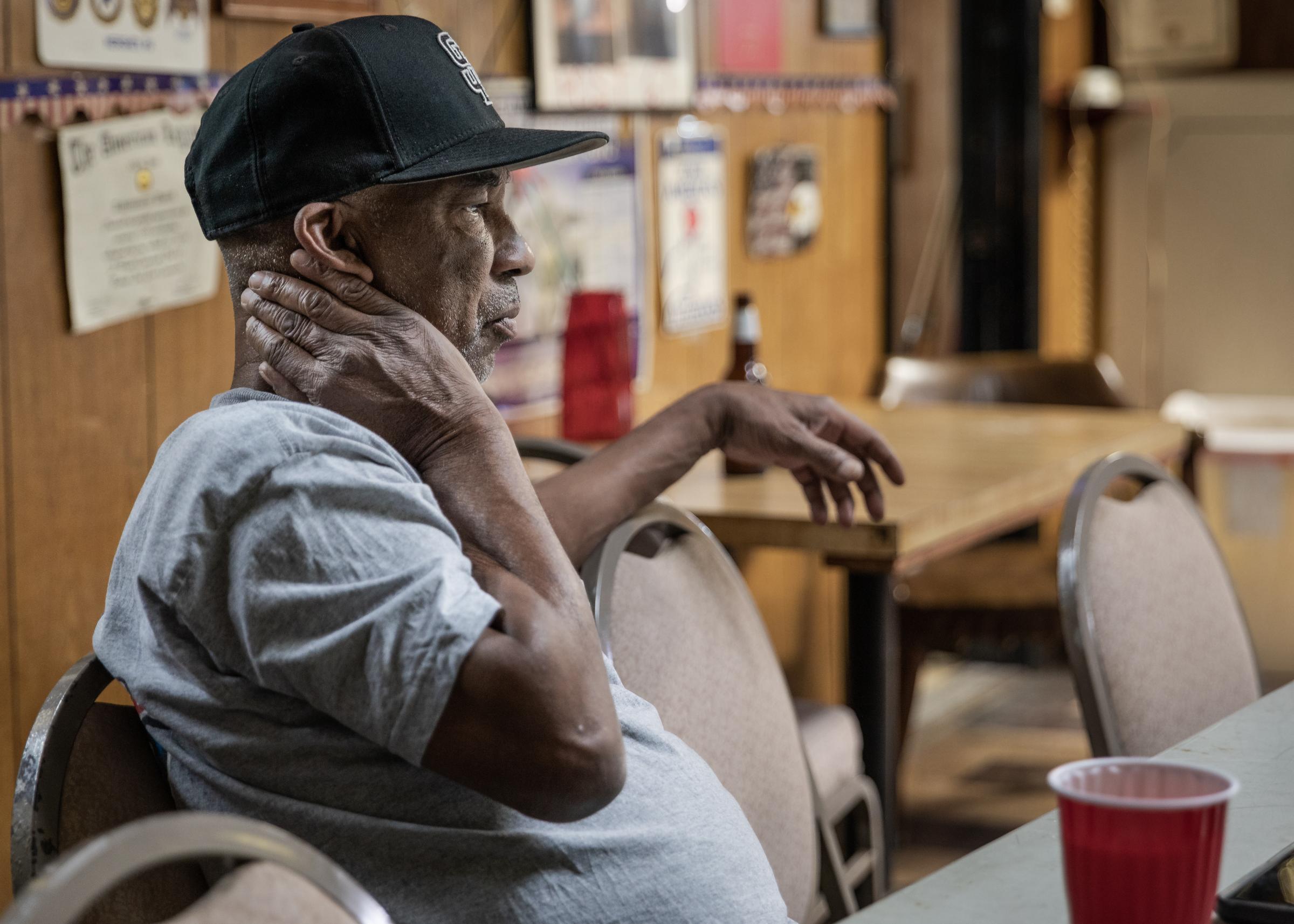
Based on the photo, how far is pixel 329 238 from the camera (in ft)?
3.83

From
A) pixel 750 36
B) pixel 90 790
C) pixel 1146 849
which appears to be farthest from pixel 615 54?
pixel 1146 849

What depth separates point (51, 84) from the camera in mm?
1804

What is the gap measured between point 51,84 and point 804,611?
2.13 meters

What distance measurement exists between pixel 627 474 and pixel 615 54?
1.40 meters

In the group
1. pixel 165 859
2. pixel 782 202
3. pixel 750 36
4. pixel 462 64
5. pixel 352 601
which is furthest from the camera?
pixel 782 202

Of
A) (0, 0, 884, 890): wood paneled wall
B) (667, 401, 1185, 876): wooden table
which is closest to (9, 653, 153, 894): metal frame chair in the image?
(0, 0, 884, 890): wood paneled wall

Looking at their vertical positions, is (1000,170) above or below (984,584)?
above

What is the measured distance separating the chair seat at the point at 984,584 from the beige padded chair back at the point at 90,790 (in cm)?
213

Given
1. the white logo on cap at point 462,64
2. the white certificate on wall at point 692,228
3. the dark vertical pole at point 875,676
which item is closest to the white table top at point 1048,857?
the white logo on cap at point 462,64

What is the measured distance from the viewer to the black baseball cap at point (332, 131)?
3.71 feet

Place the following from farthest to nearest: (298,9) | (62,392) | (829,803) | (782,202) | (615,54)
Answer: (782,202) → (615,54) → (298,9) → (829,803) → (62,392)

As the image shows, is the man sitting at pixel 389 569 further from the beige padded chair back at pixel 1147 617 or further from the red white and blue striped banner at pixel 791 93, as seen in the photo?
the red white and blue striped banner at pixel 791 93

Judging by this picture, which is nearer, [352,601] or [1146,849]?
[1146,849]

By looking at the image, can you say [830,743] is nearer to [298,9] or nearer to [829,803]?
[829,803]
